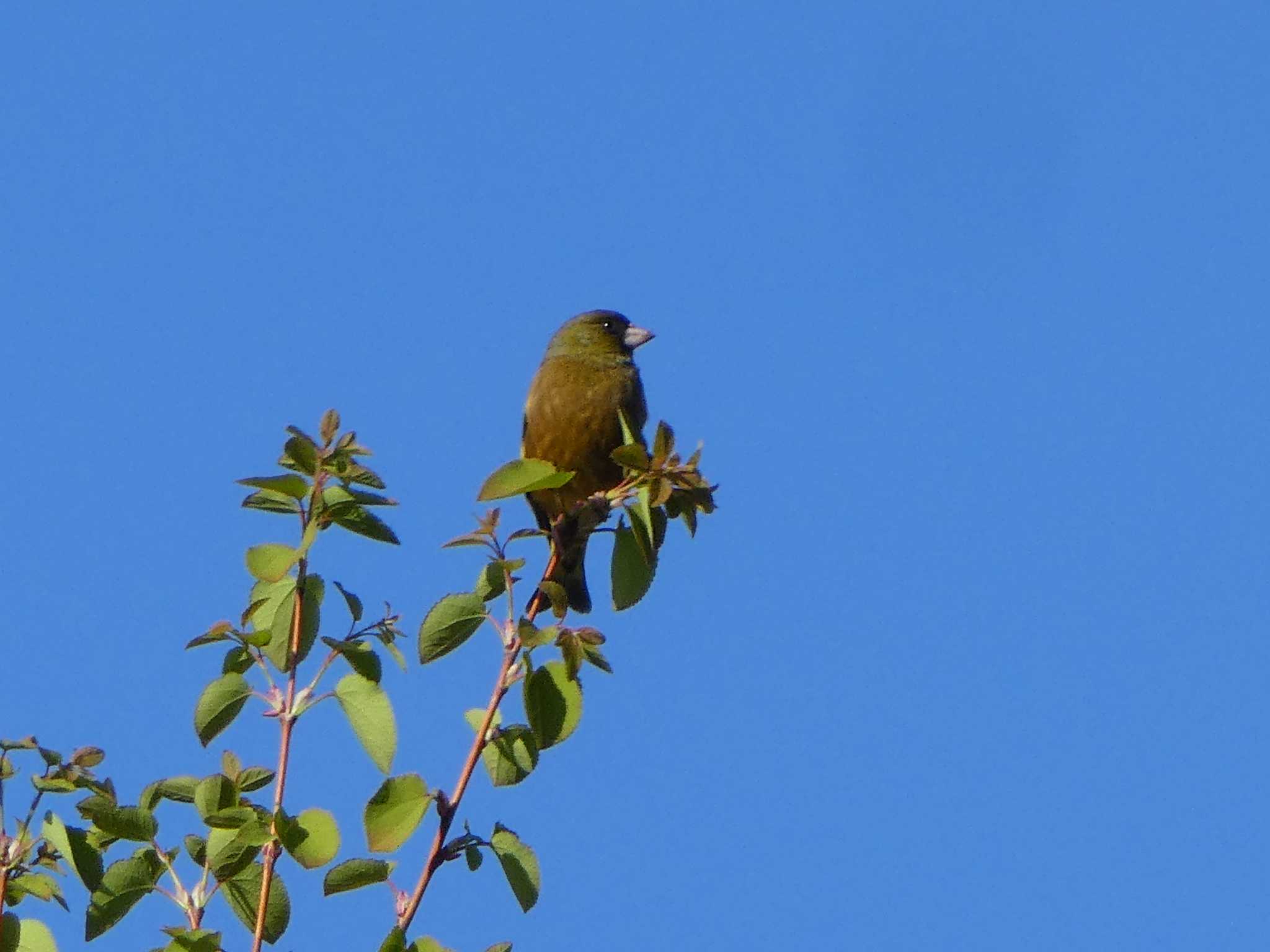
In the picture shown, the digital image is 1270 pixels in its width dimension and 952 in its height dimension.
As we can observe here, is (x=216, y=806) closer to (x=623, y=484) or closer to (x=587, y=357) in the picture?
(x=623, y=484)

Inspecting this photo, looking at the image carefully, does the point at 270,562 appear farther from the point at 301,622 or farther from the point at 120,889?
the point at 120,889

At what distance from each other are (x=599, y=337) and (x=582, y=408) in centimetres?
80

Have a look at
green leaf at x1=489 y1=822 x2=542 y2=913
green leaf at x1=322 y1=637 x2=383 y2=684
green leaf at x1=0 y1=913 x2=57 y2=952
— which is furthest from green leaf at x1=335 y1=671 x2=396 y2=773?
green leaf at x1=0 y1=913 x2=57 y2=952

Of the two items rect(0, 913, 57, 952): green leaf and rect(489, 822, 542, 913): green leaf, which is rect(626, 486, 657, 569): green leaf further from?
rect(0, 913, 57, 952): green leaf

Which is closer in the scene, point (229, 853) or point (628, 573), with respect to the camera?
point (229, 853)

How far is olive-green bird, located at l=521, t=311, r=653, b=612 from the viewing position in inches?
230

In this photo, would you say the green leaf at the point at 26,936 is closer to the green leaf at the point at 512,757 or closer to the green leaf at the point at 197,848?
the green leaf at the point at 197,848

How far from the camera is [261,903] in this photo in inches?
82.4

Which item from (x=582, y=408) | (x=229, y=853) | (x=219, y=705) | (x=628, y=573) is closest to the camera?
(x=229, y=853)

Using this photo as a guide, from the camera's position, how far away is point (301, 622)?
2467 mm

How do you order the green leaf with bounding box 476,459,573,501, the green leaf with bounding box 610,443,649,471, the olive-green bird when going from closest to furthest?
the green leaf with bounding box 476,459,573,501, the green leaf with bounding box 610,443,649,471, the olive-green bird

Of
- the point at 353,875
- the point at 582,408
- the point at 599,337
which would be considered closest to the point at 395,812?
the point at 353,875

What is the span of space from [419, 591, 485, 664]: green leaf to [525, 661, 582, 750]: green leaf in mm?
146

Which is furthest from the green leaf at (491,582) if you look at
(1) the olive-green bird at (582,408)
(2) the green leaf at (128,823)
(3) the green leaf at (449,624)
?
(1) the olive-green bird at (582,408)
